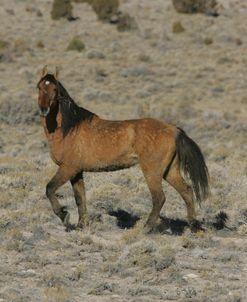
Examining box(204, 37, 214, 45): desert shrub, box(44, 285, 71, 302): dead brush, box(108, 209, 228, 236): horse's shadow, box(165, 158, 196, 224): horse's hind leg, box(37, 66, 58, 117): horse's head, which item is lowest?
box(108, 209, 228, 236): horse's shadow

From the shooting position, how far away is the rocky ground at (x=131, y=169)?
25.1 ft

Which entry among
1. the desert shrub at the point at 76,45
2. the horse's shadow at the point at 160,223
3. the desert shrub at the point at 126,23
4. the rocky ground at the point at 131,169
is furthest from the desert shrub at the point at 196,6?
the horse's shadow at the point at 160,223

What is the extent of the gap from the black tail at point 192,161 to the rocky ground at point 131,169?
714mm

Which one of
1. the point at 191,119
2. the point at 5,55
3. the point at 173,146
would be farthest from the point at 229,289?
the point at 5,55

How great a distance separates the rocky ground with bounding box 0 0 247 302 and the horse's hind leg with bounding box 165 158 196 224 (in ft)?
1.22

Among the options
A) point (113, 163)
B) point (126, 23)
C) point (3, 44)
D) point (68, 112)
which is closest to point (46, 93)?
point (68, 112)

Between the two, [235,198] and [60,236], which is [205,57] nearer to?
[235,198]

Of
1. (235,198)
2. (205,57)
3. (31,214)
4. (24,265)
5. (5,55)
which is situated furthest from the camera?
(205,57)

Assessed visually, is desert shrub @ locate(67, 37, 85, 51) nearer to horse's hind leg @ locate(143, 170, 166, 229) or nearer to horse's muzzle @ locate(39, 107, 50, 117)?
horse's muzzle @ locate(39, 107, 50, 117)

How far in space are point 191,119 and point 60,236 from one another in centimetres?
1549

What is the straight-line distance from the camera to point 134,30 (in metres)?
43.0

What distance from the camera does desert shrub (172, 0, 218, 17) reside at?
46750 millimetres

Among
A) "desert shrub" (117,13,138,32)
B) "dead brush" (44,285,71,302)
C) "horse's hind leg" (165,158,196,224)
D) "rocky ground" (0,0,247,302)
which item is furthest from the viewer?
"desert shrub" (117,13,138,32)

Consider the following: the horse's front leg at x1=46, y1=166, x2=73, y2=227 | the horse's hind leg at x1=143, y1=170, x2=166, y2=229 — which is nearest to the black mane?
the horse's front leg at x1=46, y1=166, x2=73, y2=227
